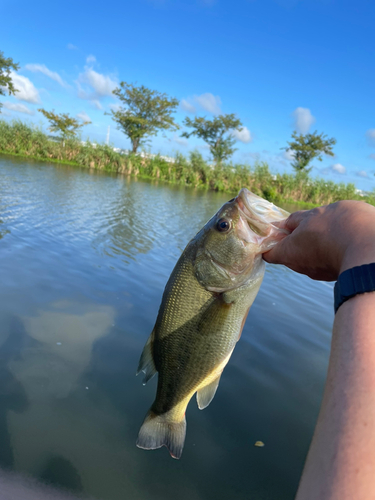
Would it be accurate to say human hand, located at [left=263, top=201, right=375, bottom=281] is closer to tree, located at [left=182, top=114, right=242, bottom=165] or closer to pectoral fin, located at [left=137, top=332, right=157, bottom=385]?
pectoral fin, located at [left=137, top=332, right=157, bottom=385]

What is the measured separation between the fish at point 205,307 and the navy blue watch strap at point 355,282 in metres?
1.19

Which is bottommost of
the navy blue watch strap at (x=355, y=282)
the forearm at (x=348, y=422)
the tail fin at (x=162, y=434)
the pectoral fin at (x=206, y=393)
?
the tail fin at (x=162, y=434)

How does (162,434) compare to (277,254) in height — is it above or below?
below

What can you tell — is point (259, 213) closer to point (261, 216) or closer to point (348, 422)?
point (261, 216)

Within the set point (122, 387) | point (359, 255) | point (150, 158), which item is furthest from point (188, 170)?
point (359, 255)

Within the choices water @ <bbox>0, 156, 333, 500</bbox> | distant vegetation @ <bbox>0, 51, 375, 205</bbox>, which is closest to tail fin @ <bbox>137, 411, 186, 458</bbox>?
water @ <bbox>0, 156, 333, 500</bbox>

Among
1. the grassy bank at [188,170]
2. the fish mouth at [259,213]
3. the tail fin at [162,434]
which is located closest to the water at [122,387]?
the tail fin at [162,434]

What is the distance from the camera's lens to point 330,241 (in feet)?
4.53

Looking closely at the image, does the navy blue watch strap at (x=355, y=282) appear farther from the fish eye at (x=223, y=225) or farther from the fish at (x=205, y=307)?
the fish eye at (x=223, y=225)

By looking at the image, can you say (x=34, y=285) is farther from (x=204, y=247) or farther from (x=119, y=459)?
(x=204, y=247)

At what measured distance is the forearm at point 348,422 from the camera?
0.67 metres

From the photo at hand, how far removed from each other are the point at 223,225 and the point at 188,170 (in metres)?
36.0

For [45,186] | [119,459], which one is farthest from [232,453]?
[45,186]

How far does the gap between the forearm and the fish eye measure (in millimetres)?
1407
